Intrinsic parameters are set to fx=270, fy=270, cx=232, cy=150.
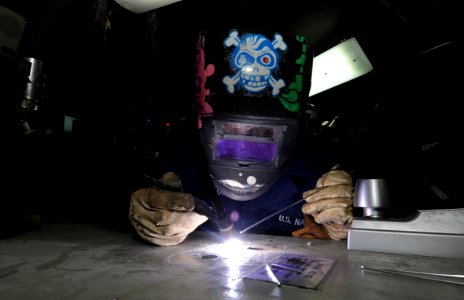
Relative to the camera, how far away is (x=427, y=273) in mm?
1037

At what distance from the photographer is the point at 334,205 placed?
1.90m

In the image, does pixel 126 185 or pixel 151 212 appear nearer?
pixel 151 212

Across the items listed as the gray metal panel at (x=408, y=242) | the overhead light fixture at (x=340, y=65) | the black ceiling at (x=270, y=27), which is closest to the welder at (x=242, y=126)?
the gray metal panel at (x=408, y=242)

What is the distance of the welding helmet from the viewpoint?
1689 mm

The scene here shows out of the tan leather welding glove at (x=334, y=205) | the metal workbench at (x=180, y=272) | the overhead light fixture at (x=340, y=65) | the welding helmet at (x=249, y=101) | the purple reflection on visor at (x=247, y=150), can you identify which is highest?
the overhead light fixture at (x=340, y=65)

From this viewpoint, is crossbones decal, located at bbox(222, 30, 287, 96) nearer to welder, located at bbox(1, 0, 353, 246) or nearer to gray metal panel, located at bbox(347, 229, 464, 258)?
welder, located at bbox(1, 0, 353, 246)

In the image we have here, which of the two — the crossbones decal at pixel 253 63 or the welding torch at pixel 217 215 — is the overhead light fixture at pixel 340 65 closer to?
the crossbones decal at pixel 253 63

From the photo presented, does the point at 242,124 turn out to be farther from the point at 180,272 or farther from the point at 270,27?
the point at 270,27

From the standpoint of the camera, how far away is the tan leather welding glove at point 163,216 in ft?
5.52

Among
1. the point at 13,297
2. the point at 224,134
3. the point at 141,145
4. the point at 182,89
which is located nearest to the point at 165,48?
the point at 182,89

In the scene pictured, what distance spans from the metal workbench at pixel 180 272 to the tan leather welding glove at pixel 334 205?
252 mm

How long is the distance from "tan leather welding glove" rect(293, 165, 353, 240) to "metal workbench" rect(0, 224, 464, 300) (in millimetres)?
252

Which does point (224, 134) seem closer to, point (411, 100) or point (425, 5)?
point (411, 100)

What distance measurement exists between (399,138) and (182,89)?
116 inches
